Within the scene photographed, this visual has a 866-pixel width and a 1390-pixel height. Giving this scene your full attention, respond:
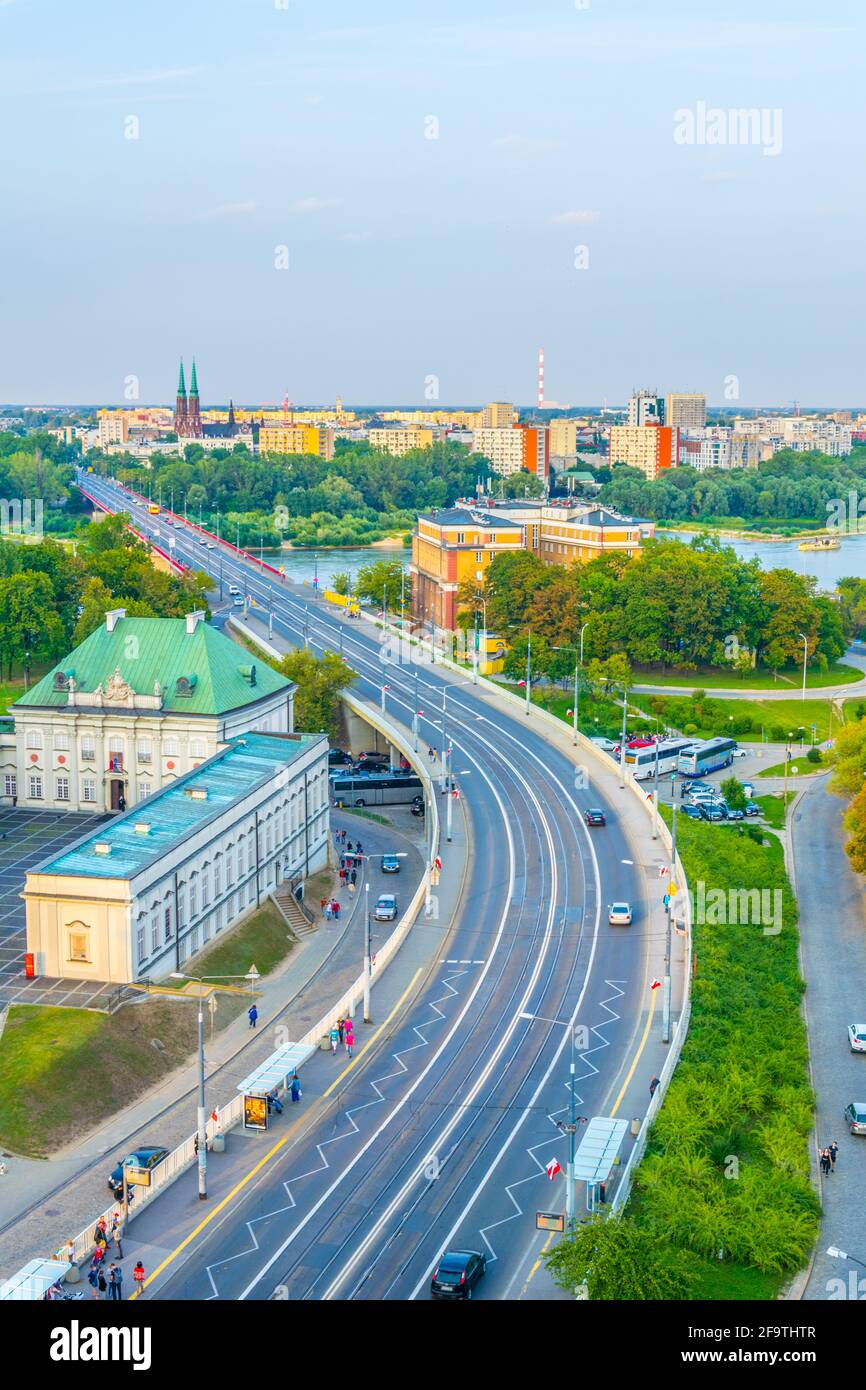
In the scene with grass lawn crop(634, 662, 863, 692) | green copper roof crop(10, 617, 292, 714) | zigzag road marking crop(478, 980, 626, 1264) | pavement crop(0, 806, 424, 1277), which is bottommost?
pavement crop(0, 806, 424, 1277)

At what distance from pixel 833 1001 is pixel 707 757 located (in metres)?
31.0

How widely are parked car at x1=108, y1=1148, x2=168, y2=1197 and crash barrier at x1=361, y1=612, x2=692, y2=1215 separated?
10.4 m

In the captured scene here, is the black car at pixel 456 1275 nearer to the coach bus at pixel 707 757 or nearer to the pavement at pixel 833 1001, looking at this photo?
the pavement at pixel 833 1001

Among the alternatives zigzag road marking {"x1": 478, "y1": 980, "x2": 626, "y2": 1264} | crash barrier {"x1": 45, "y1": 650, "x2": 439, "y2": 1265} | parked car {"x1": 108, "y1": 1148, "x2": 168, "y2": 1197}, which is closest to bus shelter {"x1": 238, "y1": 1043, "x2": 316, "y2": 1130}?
crash barrier {"x1": 45, "y1": 650, "x2": 439, "y2": 1265}

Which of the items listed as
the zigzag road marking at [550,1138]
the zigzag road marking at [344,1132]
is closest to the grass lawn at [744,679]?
the zigzag road marking at [550,1138]

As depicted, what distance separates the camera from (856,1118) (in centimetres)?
3969

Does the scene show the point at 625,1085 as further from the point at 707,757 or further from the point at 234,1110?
the point at 707,757

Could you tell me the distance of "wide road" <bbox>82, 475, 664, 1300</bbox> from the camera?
3180 centimetres

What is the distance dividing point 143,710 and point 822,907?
1066 inches

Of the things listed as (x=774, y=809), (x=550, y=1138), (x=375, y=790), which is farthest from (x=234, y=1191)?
(x=774, y=809)

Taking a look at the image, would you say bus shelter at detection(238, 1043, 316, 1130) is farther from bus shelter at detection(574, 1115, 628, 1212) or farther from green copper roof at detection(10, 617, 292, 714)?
green copper roof at detection(10, 617, 292, 714)

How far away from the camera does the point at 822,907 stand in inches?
2343

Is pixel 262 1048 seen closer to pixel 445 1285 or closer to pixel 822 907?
pixel 445 1285
